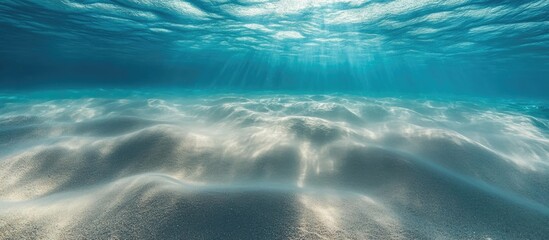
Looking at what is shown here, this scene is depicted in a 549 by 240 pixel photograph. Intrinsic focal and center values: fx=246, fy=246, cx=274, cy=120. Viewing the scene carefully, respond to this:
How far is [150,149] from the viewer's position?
16.1ft

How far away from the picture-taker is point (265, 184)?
377cm

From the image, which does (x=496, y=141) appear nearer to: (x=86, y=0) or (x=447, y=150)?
(x=447, y=150)

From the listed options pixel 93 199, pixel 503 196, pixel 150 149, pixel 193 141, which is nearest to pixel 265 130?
pixel 193 141

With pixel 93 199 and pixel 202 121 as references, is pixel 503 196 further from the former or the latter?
pixel 202 121

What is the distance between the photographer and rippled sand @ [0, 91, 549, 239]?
102 inches

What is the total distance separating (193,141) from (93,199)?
246cm

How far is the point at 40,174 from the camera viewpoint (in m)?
4.02

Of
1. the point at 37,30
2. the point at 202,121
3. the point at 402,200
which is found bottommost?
the point at 202,121

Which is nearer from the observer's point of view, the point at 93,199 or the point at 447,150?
the point at 93,199

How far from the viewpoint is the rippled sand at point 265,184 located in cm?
259

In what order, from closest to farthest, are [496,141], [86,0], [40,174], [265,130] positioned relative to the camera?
1. [40,174]
2. [265,130]
3. [496,141]
4. [86,0]

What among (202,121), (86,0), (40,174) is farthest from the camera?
(86,0)

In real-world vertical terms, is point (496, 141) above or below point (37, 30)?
below

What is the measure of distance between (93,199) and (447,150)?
6.67 meters
